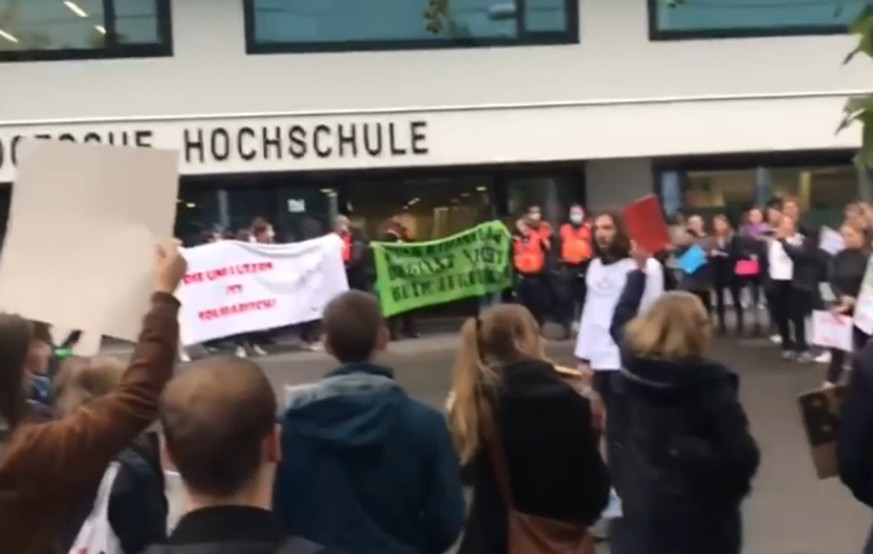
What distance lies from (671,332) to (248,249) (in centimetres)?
1202

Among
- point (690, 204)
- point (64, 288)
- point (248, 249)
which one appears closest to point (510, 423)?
point (64, 288)

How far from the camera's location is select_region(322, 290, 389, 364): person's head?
14.9 feet

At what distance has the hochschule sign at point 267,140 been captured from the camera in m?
22.1

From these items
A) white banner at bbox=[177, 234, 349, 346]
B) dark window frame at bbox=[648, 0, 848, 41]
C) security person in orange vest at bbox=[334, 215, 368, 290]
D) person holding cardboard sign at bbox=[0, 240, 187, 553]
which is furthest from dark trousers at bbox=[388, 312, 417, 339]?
person holding cardboard sign at bbox=[0, 240, 187, 553]

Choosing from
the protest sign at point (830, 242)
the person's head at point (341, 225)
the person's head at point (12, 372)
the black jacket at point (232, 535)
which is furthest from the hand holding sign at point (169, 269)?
the person's head at point (341, 225)

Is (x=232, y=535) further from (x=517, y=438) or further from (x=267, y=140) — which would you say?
(x=267, y=140)

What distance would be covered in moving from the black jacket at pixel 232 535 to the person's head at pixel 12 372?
3.35 feet

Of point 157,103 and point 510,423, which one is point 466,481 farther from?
point 157,103

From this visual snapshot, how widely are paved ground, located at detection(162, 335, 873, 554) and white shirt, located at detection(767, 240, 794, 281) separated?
945mm

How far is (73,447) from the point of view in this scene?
3.17 meters

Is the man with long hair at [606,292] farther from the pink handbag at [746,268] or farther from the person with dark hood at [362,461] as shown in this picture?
the pink handbag at [746,268]

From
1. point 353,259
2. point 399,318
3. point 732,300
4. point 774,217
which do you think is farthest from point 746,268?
point 353,259

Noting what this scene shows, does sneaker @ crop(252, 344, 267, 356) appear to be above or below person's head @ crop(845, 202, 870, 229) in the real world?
below

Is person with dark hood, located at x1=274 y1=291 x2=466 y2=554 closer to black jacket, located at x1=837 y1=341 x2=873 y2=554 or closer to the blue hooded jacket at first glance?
the blue hooded jacket
